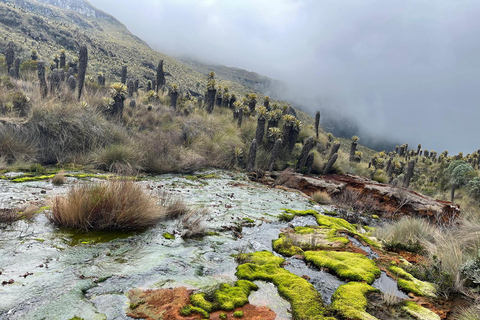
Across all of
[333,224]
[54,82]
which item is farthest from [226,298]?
[54,82]

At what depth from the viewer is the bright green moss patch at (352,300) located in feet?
9.73

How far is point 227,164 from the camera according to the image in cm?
1443

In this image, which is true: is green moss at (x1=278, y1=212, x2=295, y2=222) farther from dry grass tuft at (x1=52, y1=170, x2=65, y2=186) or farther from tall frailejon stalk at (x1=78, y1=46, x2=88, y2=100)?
tall frailejon stalk at (x1=78, y1=46, x2=88, y2=100)

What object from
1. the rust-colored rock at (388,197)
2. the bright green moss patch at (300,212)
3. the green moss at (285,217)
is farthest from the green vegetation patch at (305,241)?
the rust-colored rock at (388,197)

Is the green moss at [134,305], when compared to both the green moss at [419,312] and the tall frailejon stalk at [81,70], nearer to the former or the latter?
the green moss at [419,312]

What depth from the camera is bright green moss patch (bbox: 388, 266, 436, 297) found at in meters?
3.89

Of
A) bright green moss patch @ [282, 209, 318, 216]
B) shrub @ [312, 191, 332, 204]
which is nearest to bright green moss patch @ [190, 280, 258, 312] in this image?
bright green moss patch @ [282, 209, 318, 216]

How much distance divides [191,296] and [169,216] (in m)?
2.80

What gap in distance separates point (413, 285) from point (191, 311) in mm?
3428

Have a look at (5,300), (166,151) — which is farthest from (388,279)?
(166,151)

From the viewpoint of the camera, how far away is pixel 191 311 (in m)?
2.68

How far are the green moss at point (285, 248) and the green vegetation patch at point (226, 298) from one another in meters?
1.52

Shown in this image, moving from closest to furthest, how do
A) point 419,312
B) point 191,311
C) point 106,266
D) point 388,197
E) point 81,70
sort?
1. point 191,311
2. point 419,312
3. point 106,266
4. point 388,197
5. point 81,70

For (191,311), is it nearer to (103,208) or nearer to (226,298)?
(226,298)
